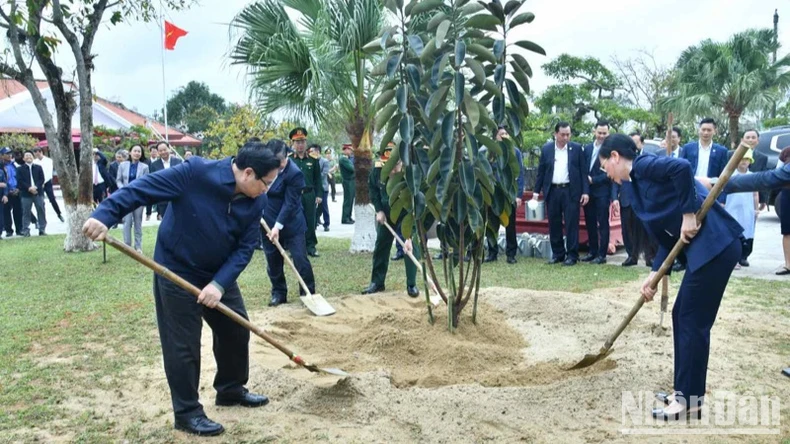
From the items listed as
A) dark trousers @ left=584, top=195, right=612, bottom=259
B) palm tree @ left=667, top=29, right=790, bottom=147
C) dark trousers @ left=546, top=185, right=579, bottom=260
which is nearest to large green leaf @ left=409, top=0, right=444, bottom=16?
dark trousers @ left=546, top=185, right=579, bottom=260

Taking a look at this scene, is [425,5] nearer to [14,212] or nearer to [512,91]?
[512,91]

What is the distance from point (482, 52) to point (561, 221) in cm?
526

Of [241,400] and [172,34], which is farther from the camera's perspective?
[172,34]

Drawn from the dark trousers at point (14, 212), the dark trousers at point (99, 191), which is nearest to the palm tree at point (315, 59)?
the dark trousers at point (99, 191)

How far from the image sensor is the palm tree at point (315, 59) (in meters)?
9.68

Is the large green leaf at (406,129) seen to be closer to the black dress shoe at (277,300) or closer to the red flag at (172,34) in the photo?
the black dress shoe at (277,300)

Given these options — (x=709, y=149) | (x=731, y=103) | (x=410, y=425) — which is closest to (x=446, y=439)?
(x=410, y=425)

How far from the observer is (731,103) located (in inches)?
878

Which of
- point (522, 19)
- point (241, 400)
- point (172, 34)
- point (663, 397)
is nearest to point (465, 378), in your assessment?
point (663, 397)

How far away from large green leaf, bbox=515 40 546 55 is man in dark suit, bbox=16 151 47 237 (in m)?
13.2

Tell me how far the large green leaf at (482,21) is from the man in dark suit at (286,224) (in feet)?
9.93

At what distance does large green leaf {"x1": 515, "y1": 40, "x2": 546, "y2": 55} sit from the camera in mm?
5180

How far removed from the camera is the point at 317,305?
7043 millimetres

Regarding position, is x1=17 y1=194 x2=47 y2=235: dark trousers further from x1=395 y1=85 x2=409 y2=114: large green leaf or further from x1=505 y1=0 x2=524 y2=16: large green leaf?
x1=505 y1=0 x2=524 y2=16: large green leaf
